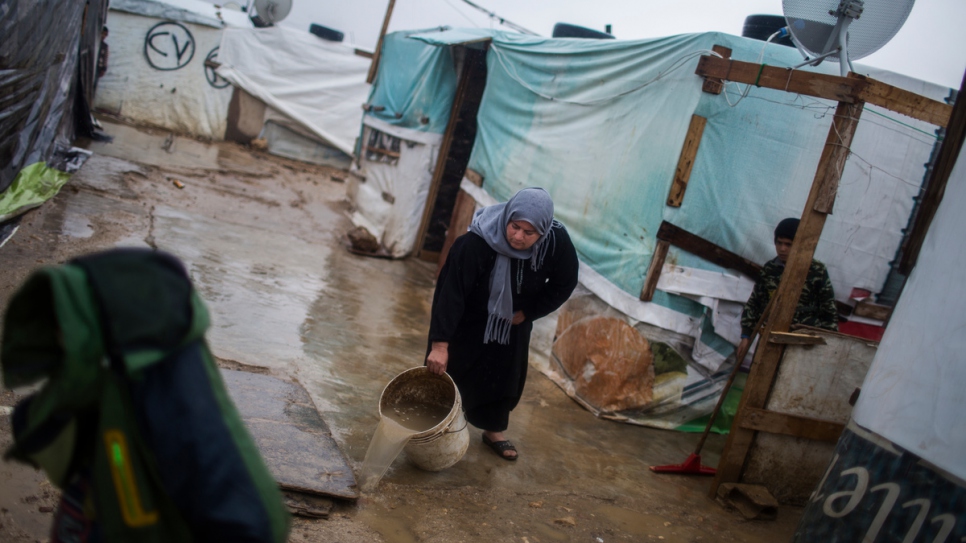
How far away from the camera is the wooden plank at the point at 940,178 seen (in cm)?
291

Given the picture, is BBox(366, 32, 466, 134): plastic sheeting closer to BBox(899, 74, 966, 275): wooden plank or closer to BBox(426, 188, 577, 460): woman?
BBox(426, 188, 577, 460): woman

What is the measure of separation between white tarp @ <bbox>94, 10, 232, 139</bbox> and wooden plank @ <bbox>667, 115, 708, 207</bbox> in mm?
13265

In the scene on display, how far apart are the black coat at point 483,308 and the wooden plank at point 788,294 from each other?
3.72ft

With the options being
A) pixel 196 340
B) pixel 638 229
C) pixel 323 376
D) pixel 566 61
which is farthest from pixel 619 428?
pixel 196 340

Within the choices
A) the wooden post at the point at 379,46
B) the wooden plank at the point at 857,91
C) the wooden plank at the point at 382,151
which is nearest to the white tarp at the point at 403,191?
the wooden plank at the point at 382,151

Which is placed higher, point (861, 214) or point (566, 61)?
point (566, 61)

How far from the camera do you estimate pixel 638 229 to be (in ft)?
16.6

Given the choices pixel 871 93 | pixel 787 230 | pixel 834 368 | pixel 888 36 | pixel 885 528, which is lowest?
pixel 885 528

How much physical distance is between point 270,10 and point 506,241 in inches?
528

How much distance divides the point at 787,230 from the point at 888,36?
3.94 ft

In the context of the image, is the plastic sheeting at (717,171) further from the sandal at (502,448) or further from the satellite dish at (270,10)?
the satellite dish at (270,10)

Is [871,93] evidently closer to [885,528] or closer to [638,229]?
[638,229]

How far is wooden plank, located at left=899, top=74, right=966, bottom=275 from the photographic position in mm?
2910

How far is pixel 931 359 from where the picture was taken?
2549mm
